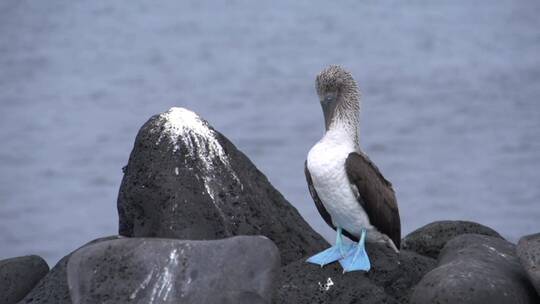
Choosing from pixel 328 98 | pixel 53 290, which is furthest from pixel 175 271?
pixel 53 290

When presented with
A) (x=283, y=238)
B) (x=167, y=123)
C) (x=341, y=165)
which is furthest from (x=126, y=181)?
(x=341, y=165)

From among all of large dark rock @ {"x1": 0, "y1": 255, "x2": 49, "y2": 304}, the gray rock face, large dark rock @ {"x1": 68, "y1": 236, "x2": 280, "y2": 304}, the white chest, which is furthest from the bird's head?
large dark rock @ {"x1": 0, "y1": 255, "x2": 49, "y2": 304}

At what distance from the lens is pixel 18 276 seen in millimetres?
9211

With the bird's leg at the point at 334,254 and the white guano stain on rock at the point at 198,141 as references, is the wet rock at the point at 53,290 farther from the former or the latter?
the bird's leg at the point at 334,254

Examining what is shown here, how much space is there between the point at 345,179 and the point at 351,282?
2.52 ft

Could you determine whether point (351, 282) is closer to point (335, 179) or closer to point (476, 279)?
point (335, 179)

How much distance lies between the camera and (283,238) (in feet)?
28.0

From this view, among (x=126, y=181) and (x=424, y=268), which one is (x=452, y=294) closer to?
(x=424, y=268)

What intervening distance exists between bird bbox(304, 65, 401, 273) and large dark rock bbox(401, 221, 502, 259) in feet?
5.88

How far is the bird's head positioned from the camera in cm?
760

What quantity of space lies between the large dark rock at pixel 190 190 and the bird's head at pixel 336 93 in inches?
44.5

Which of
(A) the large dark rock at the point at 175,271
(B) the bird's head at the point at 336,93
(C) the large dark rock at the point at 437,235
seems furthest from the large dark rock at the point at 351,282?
(C) the large dark rock at the point at 437,235

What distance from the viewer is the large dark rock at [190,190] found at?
8.14 m

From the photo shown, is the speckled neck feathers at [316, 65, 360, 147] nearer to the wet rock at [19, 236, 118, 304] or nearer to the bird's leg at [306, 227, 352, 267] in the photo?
the bird's leg at [306, 227, 352, 267]
